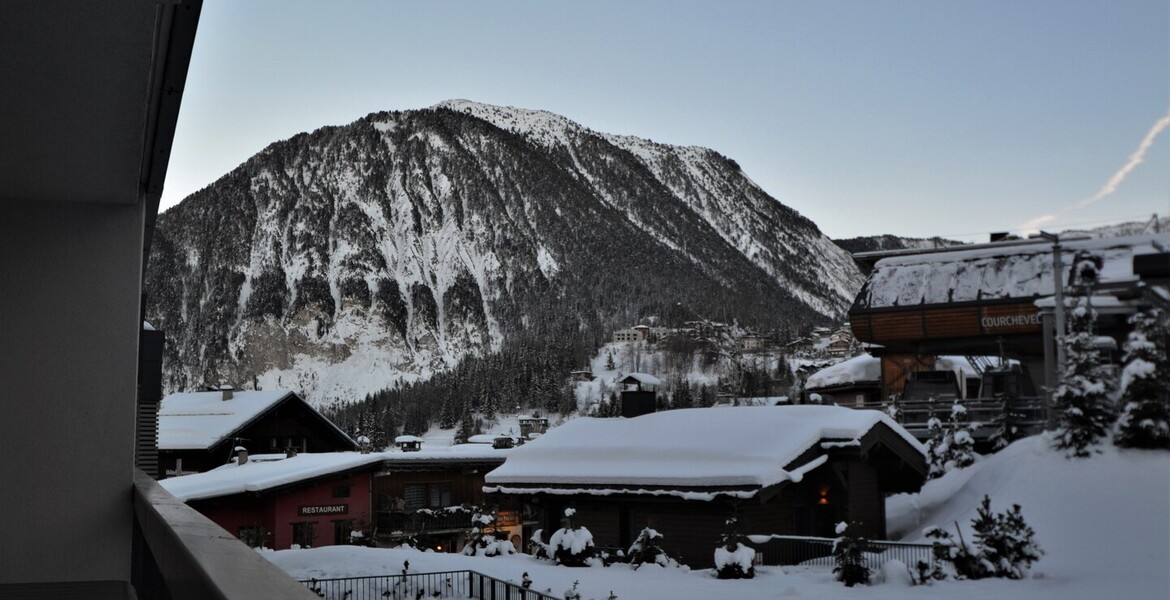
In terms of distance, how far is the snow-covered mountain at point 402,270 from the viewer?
465ft

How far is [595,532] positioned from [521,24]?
160984 millimetres

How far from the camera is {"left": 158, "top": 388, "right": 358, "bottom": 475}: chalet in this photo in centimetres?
3434

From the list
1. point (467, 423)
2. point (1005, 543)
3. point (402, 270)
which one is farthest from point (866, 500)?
point (402, 270)

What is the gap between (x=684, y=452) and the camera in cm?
1859

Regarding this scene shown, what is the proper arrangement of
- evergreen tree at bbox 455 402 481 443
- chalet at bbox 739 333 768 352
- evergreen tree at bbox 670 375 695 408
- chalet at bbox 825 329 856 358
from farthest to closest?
chalet at bbox 739 333 768 352
chalet at bbox 825 329 856 358
evergreen tree at bbox 670 375 695 408
evergreen tree at bbox 455 402 481 443

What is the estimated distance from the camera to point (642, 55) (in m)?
183

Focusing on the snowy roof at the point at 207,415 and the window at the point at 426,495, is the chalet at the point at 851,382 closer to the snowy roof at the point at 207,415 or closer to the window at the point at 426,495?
the window at the point at 426,495

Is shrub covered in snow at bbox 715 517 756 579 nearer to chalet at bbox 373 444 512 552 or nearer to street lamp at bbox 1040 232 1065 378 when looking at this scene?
street lamp at bbox 1040 232 1065 378

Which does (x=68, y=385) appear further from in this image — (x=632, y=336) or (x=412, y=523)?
(x=632, y=336)

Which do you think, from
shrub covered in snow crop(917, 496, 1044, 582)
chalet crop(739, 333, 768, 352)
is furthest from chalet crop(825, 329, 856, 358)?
shrub covered in snow crop(917, 496, 1044, 582)

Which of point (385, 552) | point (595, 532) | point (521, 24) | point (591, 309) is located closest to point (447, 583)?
point (385, 552)

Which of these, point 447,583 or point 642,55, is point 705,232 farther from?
point 447,583

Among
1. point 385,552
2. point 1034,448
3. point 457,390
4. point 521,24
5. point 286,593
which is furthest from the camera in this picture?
point 521,24

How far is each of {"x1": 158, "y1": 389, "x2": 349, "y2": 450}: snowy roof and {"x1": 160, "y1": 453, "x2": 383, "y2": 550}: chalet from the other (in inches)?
160
